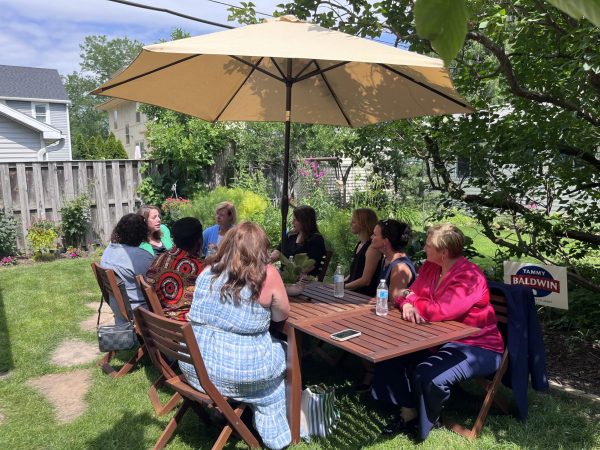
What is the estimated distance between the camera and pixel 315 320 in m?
3.21

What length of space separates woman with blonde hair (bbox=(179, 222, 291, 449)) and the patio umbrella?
114 centimetres

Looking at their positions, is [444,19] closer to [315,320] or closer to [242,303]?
[242,303]

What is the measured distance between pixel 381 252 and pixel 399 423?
58.8 inches

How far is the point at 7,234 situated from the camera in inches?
352

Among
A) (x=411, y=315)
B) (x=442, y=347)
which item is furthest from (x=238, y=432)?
(x=442, y=347)

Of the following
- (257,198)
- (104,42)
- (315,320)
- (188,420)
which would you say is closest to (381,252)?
(315,320)

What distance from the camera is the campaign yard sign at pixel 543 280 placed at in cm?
360

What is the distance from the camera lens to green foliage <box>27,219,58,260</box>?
29.8 ft

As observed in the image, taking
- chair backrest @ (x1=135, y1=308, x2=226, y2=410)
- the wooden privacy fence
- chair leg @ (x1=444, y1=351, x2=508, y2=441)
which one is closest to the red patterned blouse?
chair backrest @ (x1=135, y1=308, x2=226, y2=410)

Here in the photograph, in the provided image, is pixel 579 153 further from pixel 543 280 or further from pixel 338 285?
pixel 338 285

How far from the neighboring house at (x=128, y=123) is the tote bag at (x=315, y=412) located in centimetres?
3112

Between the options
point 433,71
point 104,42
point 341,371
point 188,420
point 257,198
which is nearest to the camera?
point 188,420

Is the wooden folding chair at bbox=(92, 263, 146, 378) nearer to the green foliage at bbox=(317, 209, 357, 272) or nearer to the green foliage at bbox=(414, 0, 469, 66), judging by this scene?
the green foliage at bbox=(317, 209, 357, 272)

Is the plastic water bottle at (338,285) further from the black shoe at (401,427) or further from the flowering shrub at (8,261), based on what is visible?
the flowering shrub at (8,261)
